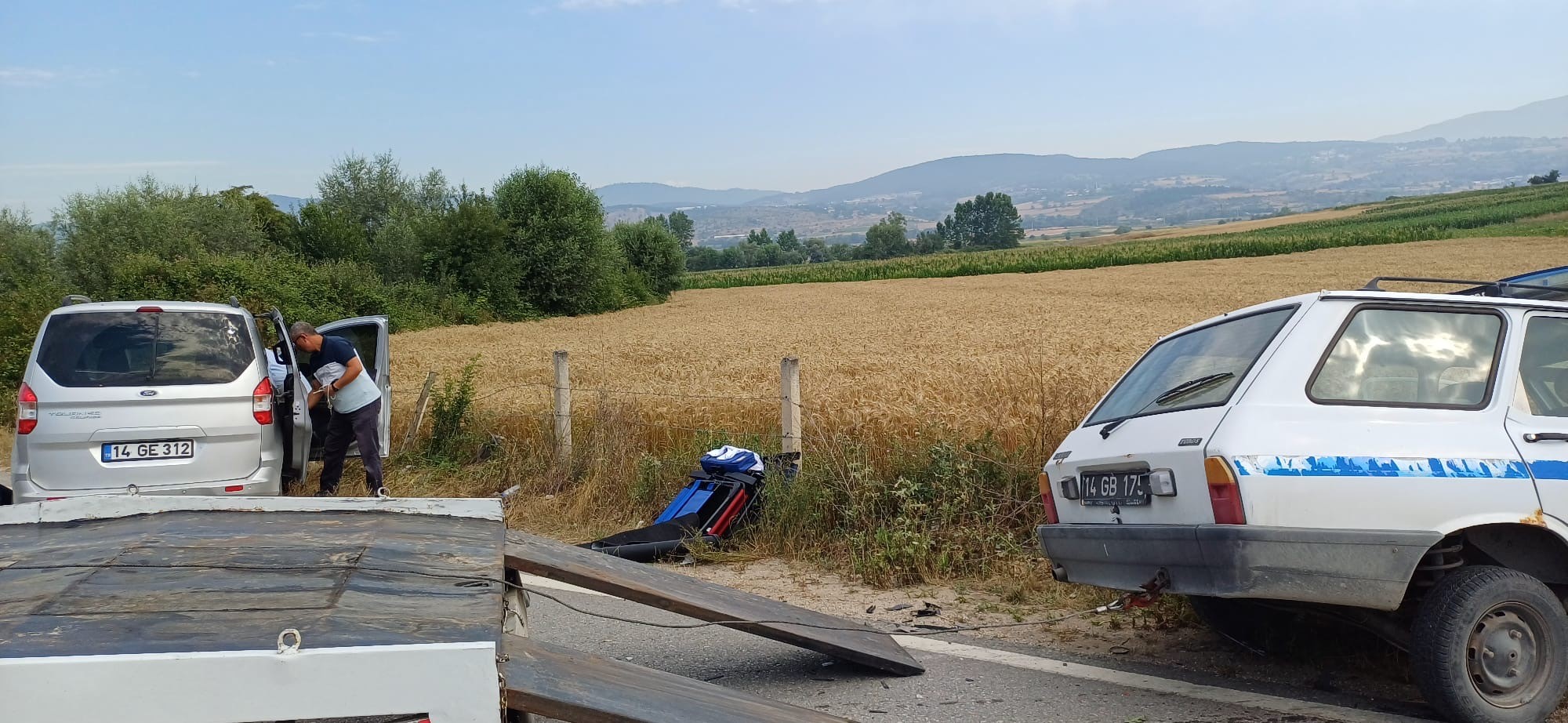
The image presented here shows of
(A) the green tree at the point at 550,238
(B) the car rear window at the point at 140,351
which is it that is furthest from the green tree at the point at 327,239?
(B) the car rear window at the point at 140,351

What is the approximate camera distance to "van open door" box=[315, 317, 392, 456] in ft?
32.8

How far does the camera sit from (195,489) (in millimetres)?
8227

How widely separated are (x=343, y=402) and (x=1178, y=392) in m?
7.14

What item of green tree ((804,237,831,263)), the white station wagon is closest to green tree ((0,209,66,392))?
the white station wagon

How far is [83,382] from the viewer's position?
8.18m

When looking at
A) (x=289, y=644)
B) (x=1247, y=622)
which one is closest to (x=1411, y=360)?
(x=1247, y=622)

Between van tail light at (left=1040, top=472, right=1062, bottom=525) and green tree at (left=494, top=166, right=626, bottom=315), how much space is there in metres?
38.9

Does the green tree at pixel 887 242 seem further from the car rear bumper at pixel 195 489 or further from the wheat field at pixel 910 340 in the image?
the car rear bumper at pixel 195 489

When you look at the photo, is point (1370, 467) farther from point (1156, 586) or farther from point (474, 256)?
point (474, 256)

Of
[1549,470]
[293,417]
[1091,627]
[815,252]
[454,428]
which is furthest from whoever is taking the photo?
[815,252]

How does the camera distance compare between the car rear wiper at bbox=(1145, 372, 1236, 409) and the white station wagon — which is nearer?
the white station wagon

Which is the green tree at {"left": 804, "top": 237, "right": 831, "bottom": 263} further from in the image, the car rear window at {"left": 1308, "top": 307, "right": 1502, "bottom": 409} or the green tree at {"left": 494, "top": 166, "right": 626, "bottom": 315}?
the car rear window at {"left": 1308, "top": 307, "right": 1502, "bottom": 409}

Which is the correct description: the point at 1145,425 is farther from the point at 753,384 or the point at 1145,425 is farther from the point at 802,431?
the point at 753,384

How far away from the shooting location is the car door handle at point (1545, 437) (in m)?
4.22
